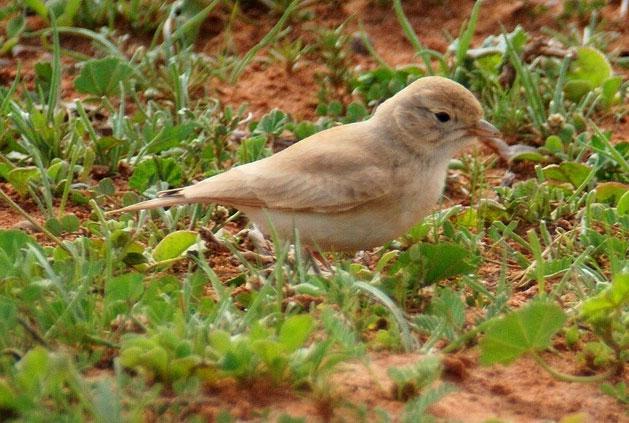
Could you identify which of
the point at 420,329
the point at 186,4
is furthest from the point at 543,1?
the point at 420,329

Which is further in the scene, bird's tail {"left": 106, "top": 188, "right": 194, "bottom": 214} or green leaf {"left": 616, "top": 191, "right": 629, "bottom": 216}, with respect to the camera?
green leaf {"left": 616, "top": 191, "right": 629, "bottom": 216}

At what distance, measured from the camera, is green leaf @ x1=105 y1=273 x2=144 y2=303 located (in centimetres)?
414

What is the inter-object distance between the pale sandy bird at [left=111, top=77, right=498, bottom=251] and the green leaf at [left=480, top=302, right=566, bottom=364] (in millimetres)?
1209

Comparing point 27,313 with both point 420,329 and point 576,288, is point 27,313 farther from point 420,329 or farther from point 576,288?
point 576,288

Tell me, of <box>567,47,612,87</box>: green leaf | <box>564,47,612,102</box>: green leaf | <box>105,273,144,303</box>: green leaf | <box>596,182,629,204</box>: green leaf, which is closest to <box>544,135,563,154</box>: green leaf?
<box>596,182,629,204</box>: green leaf

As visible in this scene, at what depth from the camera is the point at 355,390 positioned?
366cm

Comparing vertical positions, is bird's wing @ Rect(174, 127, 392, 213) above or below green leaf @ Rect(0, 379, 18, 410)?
below

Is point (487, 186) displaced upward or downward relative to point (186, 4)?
downward

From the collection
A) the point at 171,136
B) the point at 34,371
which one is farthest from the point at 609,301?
the point at 171,136

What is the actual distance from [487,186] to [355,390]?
2788 mm

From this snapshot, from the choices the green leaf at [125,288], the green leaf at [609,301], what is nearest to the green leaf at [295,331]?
the green leaf at [125,288]

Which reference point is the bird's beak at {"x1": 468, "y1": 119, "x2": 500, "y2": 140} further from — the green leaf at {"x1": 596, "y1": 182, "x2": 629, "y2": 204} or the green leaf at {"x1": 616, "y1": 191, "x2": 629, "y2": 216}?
the green leaf at {"x1": 596, "y1": 182, "x2": 629, "y2": 204}

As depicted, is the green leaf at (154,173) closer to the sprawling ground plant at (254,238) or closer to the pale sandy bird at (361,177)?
the sprawling ground plant at (254,238)

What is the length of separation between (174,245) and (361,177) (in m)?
0.80
